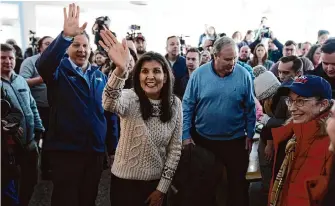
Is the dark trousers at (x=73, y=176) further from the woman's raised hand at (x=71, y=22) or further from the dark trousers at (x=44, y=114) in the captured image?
the dark trousers at (x=44, y=114)

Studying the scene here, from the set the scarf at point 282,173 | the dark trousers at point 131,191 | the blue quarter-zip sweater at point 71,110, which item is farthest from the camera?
the blue quarter-zip sweater at point 71,110

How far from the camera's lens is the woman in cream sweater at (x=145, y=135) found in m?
1.65

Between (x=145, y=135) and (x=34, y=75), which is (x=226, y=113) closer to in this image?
(x=145, y=135)

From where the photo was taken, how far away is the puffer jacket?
4.80ft

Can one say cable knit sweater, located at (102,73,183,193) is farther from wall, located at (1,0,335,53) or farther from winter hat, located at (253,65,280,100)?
wall, located at (1,0,335,53)

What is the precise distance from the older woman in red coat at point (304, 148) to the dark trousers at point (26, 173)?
1.53m

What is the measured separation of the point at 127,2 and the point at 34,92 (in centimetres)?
688

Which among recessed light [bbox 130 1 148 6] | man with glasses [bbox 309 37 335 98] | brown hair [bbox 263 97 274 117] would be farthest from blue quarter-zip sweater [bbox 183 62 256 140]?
recessed light [bbox 130 1 148 6]

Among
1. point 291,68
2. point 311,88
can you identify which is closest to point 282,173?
point 311,88

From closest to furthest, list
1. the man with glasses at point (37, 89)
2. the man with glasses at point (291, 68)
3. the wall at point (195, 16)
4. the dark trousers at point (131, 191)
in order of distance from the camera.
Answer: the dark trousers at point (131, 191)
the man with glasses at point (291, 68)
the man with glasses at point (37, 89)
the wall at point (195, 16)

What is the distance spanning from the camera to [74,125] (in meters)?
1.94

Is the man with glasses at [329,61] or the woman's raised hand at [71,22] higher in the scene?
the woman's raised hand at [71,22]

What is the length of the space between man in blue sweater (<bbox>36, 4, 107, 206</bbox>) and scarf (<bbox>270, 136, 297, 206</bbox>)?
0.95 m

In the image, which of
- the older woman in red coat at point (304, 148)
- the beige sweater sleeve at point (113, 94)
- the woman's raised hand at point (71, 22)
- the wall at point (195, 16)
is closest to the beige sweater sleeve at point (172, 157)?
the beige sweater sleeve at point (113, 94)
